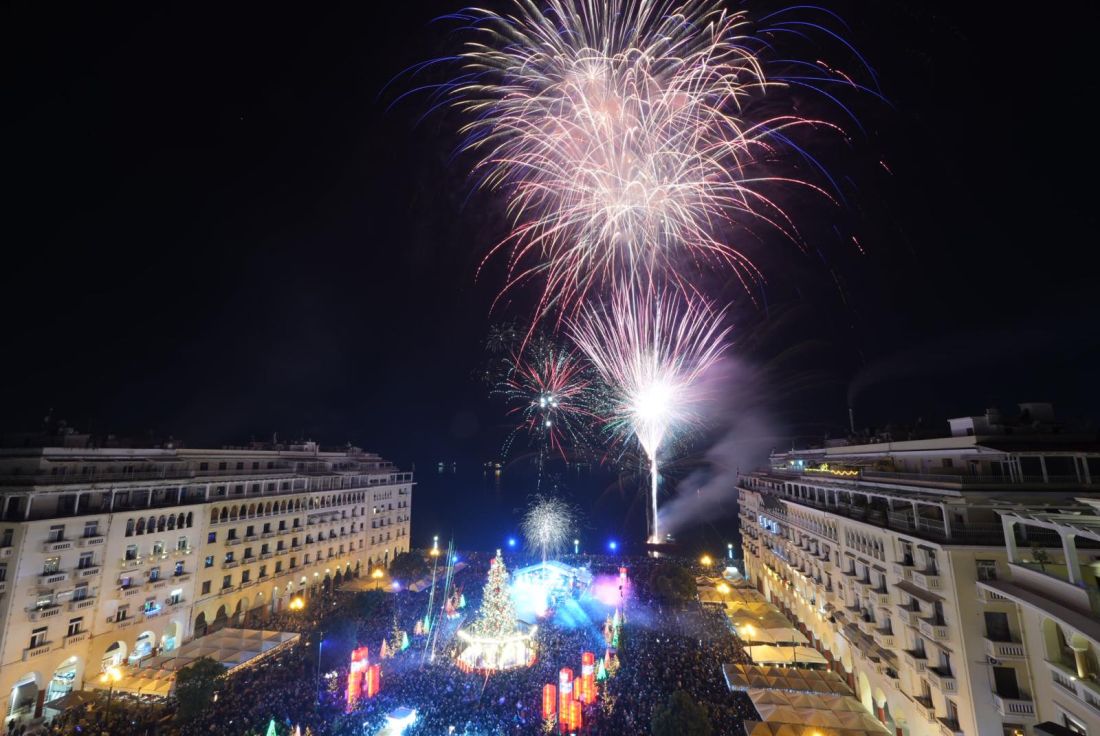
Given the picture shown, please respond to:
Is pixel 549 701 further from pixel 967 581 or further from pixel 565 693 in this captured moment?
pixel 967 581

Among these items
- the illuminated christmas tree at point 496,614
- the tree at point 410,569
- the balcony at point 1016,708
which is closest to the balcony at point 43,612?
the illuminated christmas tree at point 496,614

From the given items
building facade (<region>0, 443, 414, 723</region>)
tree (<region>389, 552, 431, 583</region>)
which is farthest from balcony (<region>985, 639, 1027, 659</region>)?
tree (<region>389, 552, 431, 583</region>)

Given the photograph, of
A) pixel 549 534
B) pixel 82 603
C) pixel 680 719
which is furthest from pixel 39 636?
pixel 549 534

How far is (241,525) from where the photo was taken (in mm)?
37906

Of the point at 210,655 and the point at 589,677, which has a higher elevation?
the point at 210,655

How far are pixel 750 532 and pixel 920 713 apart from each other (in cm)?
3053

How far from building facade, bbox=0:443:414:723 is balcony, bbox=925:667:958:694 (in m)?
37.4

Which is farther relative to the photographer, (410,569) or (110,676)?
(410,569)

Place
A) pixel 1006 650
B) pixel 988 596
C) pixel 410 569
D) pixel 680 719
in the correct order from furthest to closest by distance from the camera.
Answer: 1. pixel 410 569
2. pixel 680 719
3. pixel 988 596
4. pixel 1006 650

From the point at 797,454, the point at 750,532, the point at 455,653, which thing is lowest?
the point at 455,653

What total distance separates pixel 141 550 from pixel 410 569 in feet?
66.4

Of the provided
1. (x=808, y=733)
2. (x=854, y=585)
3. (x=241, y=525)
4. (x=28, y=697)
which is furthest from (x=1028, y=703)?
(x=241, y=525)

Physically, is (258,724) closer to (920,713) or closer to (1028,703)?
(920,713)

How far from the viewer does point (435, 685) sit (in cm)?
2511
